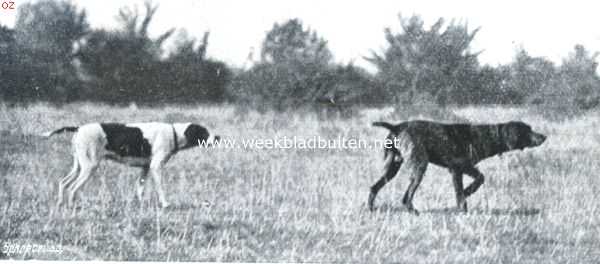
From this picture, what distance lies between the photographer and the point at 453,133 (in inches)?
223

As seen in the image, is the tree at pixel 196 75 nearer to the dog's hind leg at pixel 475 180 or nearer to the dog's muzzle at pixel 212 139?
the dog's muzzle at pixel 212 139

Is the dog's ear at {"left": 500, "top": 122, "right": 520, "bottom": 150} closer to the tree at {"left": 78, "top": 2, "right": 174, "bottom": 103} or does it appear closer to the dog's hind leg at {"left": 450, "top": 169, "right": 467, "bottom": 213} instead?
the dog's hind leg at {"left": 450, "top": 169, "right": 467, "bottom": 213}

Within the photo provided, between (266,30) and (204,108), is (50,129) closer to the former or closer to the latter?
(204,108)

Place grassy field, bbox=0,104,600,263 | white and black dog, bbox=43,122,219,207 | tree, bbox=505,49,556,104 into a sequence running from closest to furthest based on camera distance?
grassy field, bbox=0,104,600,263 → white and black dog, bbox=43,122,219,207 → tree, bbox=505,49,556,104

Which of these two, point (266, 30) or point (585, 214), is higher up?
point (266, 30)

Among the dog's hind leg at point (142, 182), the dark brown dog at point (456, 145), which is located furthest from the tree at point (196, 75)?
the dark brown dog at point (456, 145)

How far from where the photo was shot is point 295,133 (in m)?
5.94

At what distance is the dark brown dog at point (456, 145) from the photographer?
5648 mm

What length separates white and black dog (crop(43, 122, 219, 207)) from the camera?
224 inches

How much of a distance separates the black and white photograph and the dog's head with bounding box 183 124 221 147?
19 millimetres

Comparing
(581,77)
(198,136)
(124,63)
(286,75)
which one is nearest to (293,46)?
(286,75)

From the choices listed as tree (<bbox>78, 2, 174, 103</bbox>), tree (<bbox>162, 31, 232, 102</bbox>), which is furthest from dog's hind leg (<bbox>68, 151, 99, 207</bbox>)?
tree (<bbox>162, 31, 232, 102</bbox>)

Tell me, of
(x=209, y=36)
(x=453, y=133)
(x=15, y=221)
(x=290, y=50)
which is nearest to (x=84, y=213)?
(x=15, y=221)

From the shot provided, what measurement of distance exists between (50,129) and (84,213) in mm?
813
